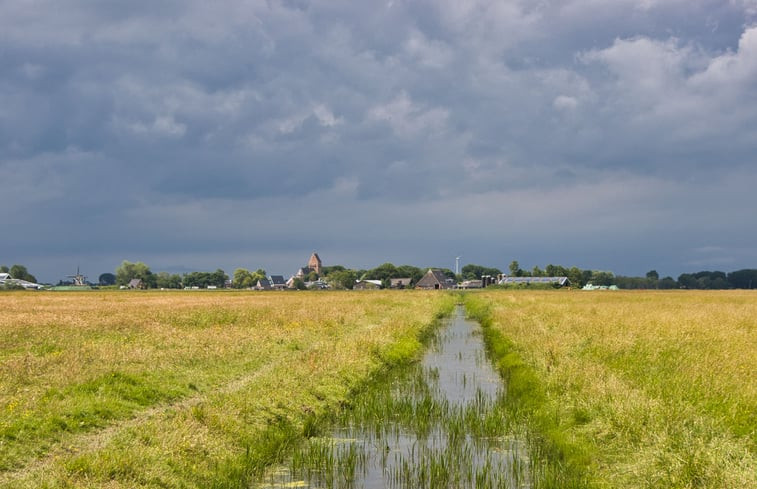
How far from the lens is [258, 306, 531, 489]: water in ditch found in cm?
1156

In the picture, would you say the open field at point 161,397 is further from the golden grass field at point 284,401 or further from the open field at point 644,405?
the open field at point 644,405

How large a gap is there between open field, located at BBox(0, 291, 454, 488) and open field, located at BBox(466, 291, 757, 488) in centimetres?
611

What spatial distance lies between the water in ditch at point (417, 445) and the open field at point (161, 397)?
0.94 metres

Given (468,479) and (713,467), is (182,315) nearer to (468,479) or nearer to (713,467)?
(468,479)

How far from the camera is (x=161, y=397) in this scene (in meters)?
16.6

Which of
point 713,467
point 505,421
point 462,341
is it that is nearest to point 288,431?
point 505,421

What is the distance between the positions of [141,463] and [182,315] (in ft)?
103

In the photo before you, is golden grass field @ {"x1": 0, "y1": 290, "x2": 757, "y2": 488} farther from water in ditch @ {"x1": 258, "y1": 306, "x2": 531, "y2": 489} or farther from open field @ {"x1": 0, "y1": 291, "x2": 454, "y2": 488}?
water in ditch @ {"x1": 258, "y1": 306, "x2": 531, "y2": 489}

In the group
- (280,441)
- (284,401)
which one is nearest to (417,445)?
(280,441)

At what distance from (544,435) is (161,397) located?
33.1 ft

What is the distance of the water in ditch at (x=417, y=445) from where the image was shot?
11562 millimetres

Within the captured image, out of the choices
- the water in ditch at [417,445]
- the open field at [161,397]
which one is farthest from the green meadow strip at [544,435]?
the open field at [161,397]

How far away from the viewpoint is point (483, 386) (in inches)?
850

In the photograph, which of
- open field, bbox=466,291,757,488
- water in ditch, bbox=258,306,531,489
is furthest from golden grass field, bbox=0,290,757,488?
water in ditch, bbox=258,306,531,489
